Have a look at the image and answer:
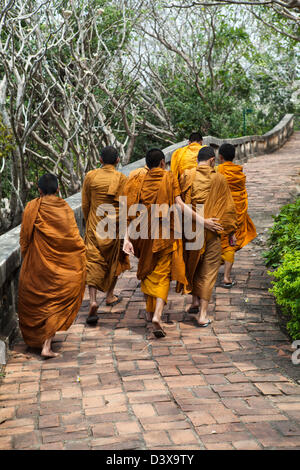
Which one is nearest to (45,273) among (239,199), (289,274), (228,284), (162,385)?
(162,385)

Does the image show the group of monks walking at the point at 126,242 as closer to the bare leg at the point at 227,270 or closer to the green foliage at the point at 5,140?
the bare leg at the point at 227,270

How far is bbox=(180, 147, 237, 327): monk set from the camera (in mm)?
6242

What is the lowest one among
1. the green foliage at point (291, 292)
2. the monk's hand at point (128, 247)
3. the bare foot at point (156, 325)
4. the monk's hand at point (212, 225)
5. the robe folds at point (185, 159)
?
the bare foot at point (156, 325)

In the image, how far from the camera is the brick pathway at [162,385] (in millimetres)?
3713

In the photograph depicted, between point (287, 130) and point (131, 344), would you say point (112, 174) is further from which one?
point (287, 130)

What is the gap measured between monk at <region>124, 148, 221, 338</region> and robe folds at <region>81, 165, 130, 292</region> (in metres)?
0.44

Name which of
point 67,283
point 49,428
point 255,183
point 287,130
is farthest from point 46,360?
point 287,130

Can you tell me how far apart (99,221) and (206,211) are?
1.18m

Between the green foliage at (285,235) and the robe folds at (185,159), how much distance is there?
4.50 feet

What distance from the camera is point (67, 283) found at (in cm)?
551

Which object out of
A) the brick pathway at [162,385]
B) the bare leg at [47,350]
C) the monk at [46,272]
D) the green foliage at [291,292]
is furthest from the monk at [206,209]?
the bare leg at [47,350]

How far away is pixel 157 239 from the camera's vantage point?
5984mm

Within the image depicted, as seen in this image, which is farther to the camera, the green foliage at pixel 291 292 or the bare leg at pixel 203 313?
the bare leg at pixel 203 313

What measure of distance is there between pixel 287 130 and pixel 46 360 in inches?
849
